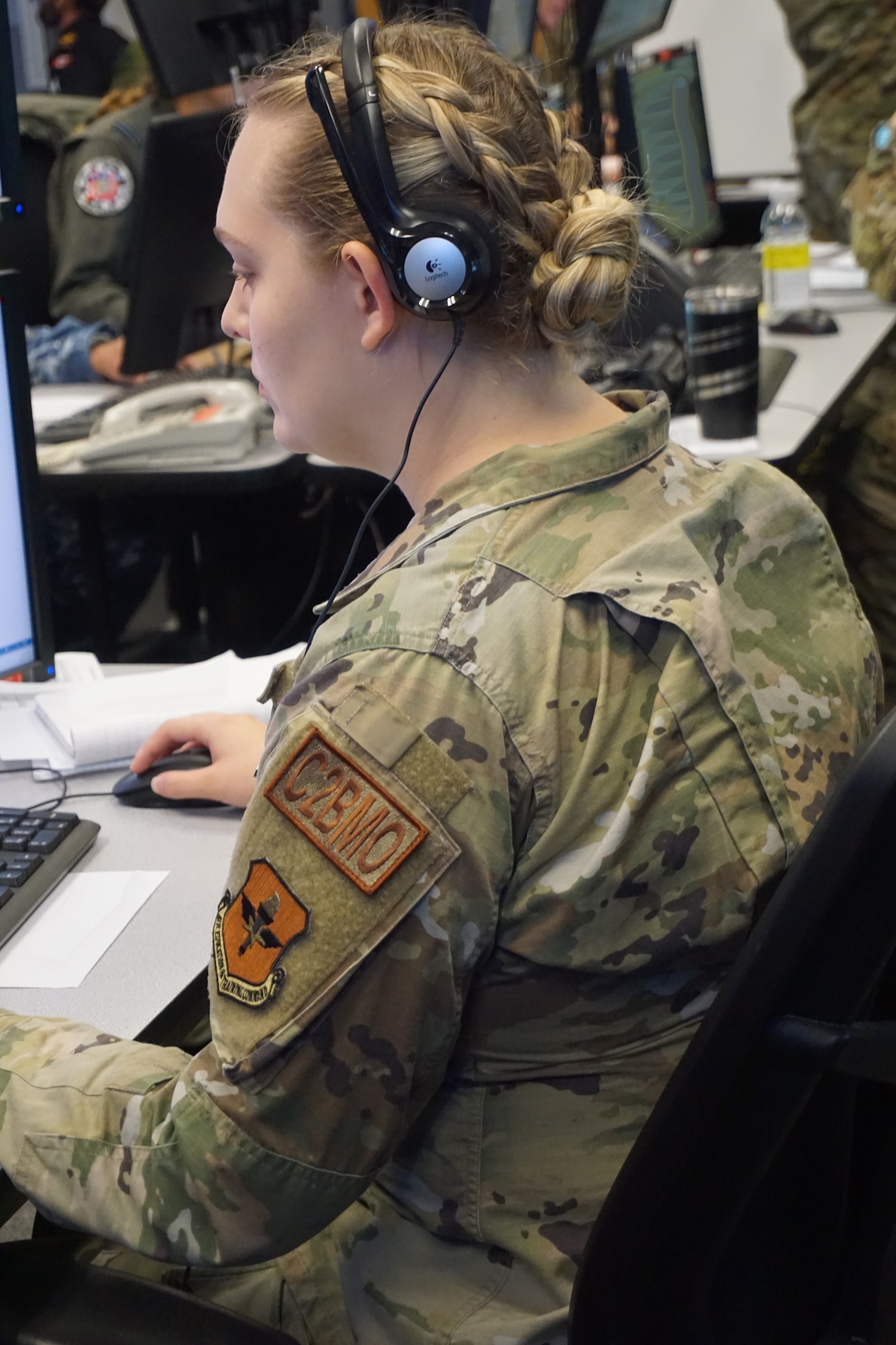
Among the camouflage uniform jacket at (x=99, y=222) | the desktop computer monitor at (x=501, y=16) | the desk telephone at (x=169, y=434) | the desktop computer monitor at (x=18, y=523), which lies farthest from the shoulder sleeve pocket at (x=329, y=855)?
the camouflage uniform jacket at (x=99, y=222)

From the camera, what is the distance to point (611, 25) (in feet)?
9.67

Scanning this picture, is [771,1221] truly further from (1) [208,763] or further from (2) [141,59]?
(2) [141,59]

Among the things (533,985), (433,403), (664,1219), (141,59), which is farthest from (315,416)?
(141,59)

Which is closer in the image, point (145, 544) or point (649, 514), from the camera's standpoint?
point (649, 514)

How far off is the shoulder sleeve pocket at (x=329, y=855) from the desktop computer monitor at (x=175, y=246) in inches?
62.5

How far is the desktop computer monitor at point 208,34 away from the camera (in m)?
2.31

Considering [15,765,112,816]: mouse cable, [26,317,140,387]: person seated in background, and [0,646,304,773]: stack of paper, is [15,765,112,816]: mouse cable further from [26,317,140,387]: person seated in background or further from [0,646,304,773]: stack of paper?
[26,317,140,387]: person seated in background

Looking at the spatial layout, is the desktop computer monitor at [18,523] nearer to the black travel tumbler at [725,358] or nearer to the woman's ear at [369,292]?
the woman's ear at [369,292]

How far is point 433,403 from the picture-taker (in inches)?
31.2

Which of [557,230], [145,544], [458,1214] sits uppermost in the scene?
[557,230]

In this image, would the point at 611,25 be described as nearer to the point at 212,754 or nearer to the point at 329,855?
the point at 212,754

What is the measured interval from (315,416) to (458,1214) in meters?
0.45

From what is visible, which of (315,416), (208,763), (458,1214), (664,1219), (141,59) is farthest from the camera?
(141,59)

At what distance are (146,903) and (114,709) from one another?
1.01 ft
